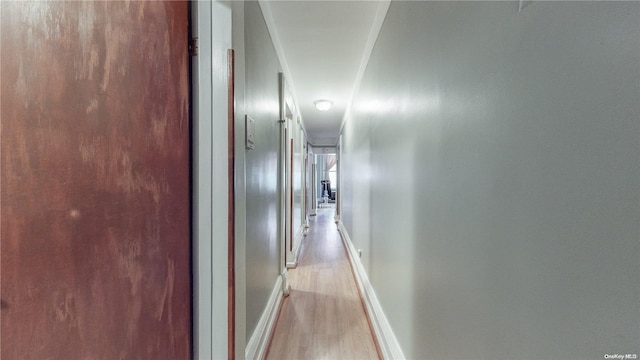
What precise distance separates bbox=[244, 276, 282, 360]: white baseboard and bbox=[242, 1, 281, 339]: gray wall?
0.06 meters

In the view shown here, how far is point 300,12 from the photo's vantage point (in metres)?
1.88

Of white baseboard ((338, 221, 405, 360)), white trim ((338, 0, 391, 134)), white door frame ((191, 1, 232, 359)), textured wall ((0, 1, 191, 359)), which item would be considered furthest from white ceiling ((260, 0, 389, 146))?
white baseboard ((338, 221, 405, 360))

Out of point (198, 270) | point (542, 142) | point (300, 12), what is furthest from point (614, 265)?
point (300, 12)

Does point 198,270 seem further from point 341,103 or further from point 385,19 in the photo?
point 341,103

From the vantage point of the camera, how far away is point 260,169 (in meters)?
1.72

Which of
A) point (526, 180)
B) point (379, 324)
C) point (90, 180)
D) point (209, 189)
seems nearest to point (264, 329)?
point (379, 324)

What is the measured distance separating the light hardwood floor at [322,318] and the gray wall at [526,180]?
870mm

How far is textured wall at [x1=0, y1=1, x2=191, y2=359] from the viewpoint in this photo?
16.0 inches

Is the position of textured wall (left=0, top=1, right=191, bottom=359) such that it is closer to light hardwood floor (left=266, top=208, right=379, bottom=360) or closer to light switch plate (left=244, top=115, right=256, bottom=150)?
light switch plate (left=244, top=115, right=256, bottom=150)

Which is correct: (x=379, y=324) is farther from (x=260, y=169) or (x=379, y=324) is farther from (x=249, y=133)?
(x=249, y=133)

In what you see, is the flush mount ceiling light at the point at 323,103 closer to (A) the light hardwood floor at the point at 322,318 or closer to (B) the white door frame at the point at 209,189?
(A) the light hardwood floor at the point at 322,318

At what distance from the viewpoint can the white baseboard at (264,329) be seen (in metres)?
1.49

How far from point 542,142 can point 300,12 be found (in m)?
1.85

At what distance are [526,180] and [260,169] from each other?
1427mm
